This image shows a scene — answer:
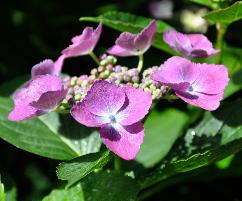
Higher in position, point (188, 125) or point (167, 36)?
point (167, 36)

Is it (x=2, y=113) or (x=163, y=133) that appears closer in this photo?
(x=2, y=113)

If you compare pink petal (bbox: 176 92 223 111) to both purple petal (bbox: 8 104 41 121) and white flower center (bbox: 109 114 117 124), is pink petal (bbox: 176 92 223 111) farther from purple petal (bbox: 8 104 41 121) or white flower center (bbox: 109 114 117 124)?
purple petal (bbox: 8 104 41 121)

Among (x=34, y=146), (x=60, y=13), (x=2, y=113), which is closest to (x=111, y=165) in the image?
(x=34, y=146)

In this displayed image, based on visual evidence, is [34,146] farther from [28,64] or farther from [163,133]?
[28,64]

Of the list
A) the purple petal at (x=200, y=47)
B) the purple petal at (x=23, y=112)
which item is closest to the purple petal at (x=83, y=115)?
the purple petal at (x=23, y=112)

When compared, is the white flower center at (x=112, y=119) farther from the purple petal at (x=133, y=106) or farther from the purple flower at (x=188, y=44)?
the purple flower at (x=188, y=44)

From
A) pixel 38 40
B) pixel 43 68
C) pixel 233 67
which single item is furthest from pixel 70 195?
pixel 38 40

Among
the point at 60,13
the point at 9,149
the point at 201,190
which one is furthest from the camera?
the point at 60,13
